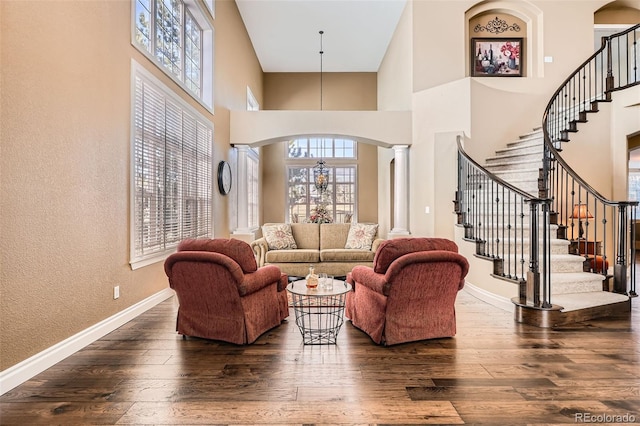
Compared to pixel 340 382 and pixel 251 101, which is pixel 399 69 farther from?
pixel 340 382

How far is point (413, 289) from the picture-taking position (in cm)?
291

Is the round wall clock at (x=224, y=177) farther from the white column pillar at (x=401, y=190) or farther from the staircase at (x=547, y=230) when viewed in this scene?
the staircase at (x=547, y=230)

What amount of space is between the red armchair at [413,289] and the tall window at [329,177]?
7.48 metres

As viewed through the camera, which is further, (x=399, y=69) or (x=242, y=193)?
(x=399, y=69)

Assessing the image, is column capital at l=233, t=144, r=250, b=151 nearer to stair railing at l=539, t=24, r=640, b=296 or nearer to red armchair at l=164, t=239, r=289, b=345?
red armchair at l=164, t=239, r=289, b=345

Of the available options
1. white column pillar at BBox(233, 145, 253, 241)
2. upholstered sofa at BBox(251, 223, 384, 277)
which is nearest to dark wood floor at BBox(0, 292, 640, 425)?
upholstered sofa at BBox(251, 223, 384, 277)

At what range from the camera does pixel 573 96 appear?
6426 mm

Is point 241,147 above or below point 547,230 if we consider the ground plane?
above

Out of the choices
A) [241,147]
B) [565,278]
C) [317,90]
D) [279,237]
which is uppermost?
[317,90]

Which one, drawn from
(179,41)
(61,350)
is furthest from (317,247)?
(61,350)

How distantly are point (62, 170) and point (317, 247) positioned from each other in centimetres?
440

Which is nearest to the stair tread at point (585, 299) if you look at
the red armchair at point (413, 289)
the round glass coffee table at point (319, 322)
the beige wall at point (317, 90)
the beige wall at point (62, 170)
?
the red armchair at point (413, 289)

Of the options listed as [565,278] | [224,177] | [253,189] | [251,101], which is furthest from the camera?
[253,189]

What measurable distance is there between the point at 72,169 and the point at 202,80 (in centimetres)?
362
